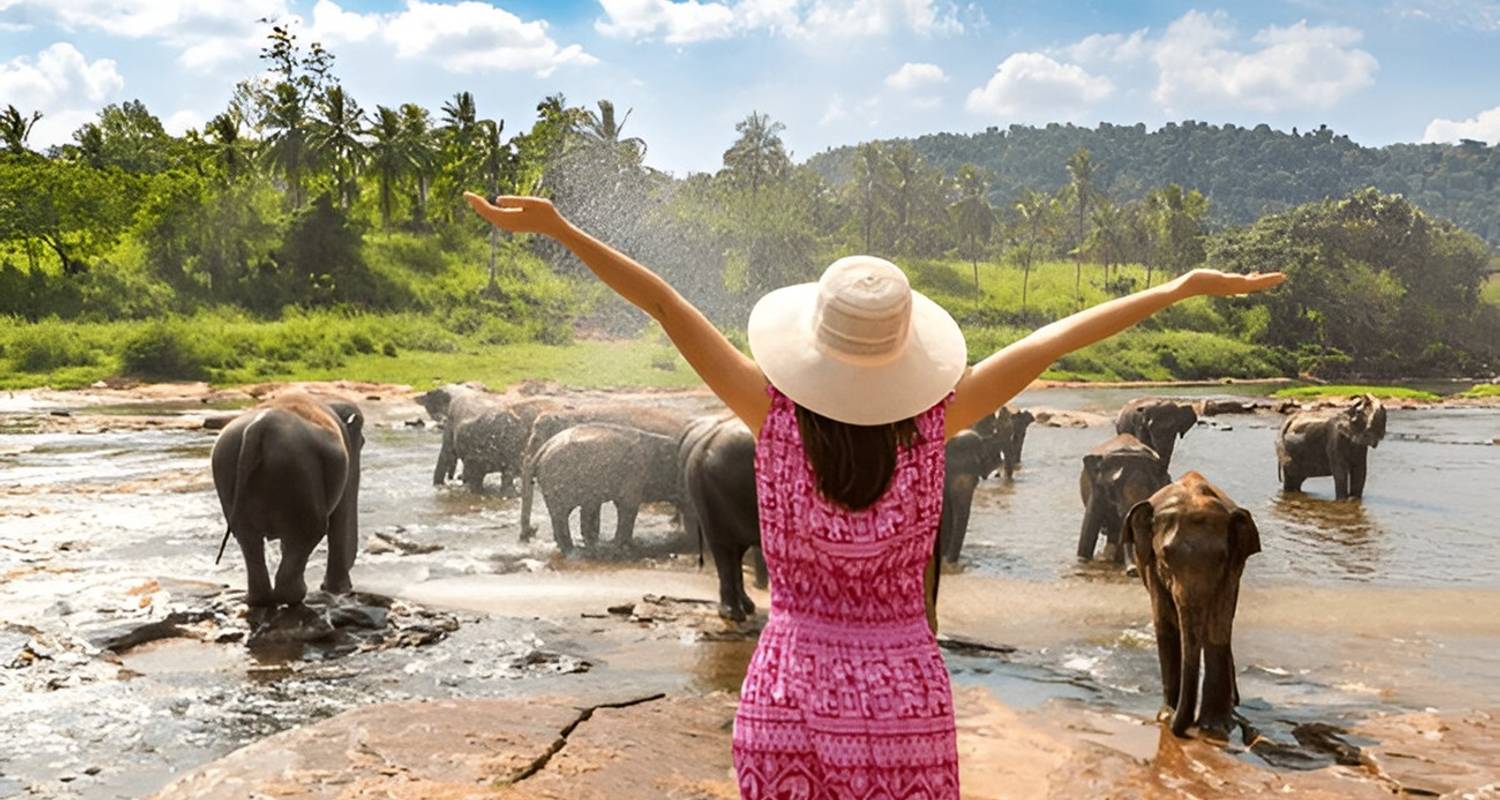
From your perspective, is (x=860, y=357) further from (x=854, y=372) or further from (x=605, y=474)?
(x=605, y=474)

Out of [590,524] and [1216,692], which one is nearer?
[1216,692]

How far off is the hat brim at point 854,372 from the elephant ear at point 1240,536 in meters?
4.83

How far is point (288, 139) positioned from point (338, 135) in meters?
2.28

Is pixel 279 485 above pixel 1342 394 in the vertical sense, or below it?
above

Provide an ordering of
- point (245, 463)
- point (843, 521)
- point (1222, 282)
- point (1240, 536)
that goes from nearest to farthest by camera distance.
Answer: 1. point (843, 521)
2. point (1222, 282)
3. point (1240, 536)
4. point (245, 463)

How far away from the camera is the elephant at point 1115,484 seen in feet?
41.4

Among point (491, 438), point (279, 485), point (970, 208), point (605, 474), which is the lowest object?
point (491, 438)

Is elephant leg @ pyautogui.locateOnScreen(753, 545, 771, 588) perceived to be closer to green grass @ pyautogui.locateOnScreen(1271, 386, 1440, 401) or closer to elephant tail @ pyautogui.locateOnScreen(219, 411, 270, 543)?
elephant tail @ pyautogui.locateOnScreen(219, 411, 270, 543)

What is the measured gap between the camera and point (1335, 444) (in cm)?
1912

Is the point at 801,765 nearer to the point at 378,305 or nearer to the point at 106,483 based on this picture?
the point at 106,483

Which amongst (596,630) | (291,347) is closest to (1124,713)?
(596,630)

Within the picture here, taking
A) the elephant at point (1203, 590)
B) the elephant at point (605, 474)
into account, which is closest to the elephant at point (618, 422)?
the elephant at point (605, 474)

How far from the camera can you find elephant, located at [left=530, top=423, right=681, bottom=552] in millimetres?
12938

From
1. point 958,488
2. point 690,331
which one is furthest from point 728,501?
point 690,331
